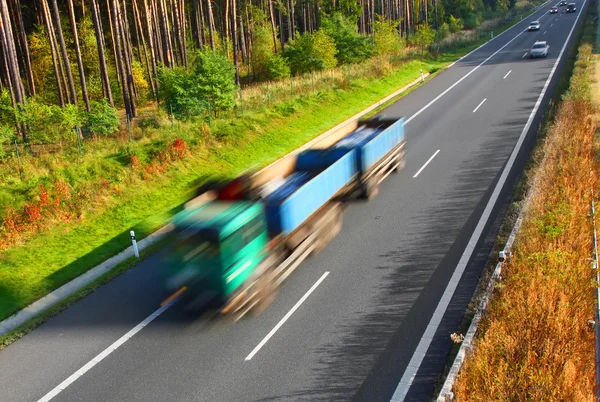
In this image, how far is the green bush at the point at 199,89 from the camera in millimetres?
25156

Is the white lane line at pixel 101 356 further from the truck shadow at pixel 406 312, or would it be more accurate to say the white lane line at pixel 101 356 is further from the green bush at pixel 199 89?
the green bush at pixel 199 89

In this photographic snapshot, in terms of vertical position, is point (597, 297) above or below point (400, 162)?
below

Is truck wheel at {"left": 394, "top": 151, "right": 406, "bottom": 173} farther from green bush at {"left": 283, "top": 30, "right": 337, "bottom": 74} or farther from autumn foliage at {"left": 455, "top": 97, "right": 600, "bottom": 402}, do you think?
green bush at {"left": 283, "top": 30, "right": 337, "bottom": 74}

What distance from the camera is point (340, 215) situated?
1493cm

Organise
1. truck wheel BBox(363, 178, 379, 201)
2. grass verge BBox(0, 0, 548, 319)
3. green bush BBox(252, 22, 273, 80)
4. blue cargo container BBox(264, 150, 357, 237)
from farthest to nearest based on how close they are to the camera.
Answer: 1. green bush BBox(252, 22, 273, 80)
2. truck wheel BBox(363, 178, 379, 201)
3. grass verge BBox(0, 0, 548, 319)
4. blue cargo container BBox(264, 150, 357, 237)

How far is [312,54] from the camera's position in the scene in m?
41.0

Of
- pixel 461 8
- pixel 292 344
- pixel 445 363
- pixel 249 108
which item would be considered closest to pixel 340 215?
pixel 292 344

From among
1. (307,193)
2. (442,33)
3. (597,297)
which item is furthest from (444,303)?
(442,33)

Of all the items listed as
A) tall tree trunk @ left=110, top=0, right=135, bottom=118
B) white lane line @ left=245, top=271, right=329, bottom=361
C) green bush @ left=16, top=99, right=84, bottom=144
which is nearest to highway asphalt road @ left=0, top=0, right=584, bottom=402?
white lane line @ left=245, top=271, right=329, bottom=361

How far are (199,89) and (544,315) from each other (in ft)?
65.6

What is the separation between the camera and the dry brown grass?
7852 millimetres

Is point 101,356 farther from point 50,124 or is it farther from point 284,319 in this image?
point 50,124

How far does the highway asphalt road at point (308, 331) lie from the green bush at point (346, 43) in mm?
29308

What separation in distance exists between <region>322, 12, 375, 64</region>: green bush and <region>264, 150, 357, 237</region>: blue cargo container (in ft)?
100
